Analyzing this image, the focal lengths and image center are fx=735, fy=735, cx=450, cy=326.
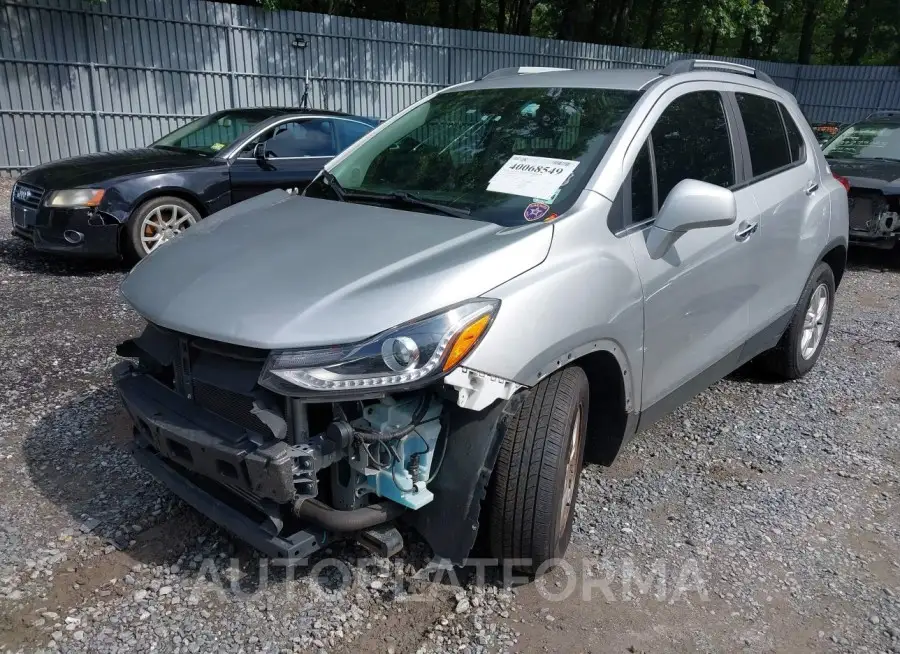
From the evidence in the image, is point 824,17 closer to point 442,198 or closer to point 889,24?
point 889,24

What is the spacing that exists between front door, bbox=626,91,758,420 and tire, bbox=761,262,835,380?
83 cm

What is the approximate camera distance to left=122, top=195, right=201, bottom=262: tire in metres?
6.54

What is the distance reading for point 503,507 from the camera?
2553mm

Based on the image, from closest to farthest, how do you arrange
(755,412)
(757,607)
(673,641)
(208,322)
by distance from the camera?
(208,322)
(673,641)
(757,607)
(755,412)

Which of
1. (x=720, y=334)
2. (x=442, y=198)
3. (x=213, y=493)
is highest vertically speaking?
(x=442, y=198)

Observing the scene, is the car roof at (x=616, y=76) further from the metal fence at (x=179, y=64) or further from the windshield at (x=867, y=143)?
the metal fence at (x=179, y=64)

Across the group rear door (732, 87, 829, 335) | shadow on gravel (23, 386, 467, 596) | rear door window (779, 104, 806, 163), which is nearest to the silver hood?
shadow on gravel (23, 386, 467, 596)

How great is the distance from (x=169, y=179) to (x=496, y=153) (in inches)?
178

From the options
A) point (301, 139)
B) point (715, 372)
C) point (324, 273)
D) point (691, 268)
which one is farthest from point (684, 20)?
point (324, 273)

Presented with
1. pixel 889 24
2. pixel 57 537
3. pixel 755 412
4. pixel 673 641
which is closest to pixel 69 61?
pixel 57 537

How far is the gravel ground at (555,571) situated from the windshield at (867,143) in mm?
5270

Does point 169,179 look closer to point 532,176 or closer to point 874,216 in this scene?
point 532,176

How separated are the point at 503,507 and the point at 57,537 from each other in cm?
185

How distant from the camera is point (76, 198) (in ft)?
20.7
